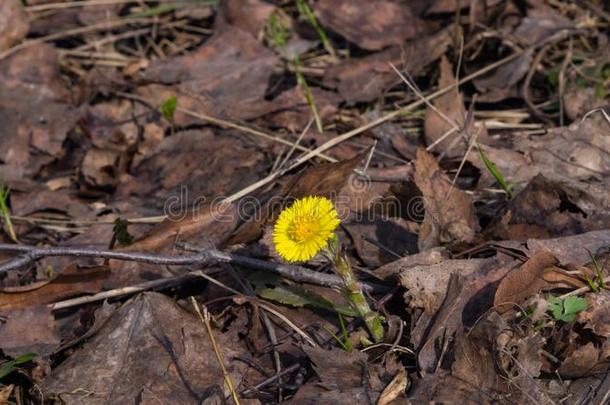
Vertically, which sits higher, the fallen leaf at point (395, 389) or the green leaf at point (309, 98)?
the green leaf at point (309, 98)

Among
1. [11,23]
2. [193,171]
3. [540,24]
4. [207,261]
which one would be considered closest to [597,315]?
[207,261]

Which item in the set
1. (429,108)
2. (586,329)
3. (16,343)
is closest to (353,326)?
(586,329)

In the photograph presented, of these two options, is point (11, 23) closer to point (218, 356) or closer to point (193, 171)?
point (193, 171)

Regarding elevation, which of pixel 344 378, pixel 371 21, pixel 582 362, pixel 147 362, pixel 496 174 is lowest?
pixel 147 362

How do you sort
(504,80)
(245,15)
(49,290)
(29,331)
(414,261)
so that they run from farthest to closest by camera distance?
(245,15)
(504,80)
(49,290)
(29,331)
(414,261)

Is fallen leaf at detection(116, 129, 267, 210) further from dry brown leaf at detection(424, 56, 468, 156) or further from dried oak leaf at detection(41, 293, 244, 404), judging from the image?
dry brown leaf at detection(424, 56, 468, 156)

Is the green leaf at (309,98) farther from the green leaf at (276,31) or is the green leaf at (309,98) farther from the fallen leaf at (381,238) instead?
the fallen leaf at (381,238)

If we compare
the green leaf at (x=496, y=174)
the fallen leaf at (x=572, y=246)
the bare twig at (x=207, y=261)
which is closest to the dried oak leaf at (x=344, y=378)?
the bare twig at (x=207, y=261)
